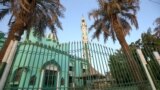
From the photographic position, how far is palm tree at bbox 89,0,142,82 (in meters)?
16.0

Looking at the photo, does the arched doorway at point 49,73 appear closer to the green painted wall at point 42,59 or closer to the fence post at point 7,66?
the green painted wall at point 42,59

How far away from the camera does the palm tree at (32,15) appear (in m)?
10.8

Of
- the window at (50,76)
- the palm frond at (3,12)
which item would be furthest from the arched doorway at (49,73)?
the palm frond at (3,12)

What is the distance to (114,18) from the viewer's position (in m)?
16.6

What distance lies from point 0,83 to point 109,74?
441cm

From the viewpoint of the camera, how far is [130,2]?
54.1ft

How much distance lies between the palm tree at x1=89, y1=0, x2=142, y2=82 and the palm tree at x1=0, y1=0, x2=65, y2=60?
4.58 meters

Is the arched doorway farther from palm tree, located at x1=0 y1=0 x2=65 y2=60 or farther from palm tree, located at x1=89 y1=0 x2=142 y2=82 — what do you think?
palm tree, located at x1=89 y1=0 x2=142 y2=82

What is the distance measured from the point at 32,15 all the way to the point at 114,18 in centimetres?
744

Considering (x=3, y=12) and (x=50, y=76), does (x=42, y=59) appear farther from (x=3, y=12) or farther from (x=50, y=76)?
(x=3, y=12)

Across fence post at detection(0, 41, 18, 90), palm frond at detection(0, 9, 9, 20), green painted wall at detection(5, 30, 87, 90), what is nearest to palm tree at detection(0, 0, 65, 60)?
palm frond at detection(0, 9, 9, 20)

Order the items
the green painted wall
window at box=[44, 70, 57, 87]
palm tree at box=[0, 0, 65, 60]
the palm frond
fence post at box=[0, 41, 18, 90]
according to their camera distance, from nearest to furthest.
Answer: fence post at box=[0, 41, 18, 90], the green painted wall, window at box=[44, 70, 57, 87], palm tree at box=[0, 0, 65, 60], the palm frond

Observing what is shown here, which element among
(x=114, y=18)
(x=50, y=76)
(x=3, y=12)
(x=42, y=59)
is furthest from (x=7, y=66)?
(x=114, y=18)

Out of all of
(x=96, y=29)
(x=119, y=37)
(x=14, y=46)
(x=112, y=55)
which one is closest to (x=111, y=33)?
(x=96, y=29)
